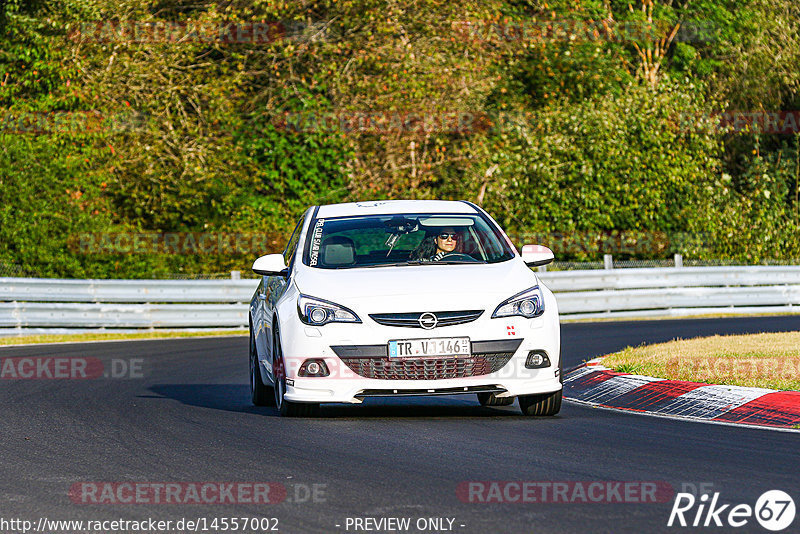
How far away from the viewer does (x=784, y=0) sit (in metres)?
42.1

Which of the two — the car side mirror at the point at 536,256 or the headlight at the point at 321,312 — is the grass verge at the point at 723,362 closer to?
the car side mirror at the point at 536,256

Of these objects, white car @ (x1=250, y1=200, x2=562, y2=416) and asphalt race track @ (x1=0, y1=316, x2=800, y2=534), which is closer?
asphalt race track @ (x1=0, y1=316, x2=800, y2=534)

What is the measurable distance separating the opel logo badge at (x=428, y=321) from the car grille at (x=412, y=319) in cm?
2

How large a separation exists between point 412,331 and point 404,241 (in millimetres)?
1455

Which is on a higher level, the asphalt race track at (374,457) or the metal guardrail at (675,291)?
the asphalt race track at (374,457)

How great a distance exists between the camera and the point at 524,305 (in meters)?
9.66

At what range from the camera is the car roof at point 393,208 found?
439 inches

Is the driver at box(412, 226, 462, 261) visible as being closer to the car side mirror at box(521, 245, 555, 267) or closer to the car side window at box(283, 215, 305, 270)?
the car side mirror at box(521, 245, 555, 267)

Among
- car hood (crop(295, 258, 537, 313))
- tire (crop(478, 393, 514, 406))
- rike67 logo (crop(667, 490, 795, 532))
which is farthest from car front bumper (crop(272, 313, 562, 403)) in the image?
rike67 logo (crop(667, 490, 795, 532))

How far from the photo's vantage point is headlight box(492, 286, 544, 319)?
31.4ft

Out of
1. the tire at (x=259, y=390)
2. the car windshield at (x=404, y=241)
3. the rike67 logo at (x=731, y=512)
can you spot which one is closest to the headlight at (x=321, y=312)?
the car windshield at (x=404, y=241)

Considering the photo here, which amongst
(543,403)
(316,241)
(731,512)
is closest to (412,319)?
(543,403)

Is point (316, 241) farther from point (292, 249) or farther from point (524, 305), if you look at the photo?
point (524, 305)

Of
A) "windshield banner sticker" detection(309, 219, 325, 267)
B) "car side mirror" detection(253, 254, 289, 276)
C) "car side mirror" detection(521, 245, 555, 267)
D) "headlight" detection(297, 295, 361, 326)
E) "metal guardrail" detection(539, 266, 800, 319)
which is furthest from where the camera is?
"metal guardrail" detection(539, 266, 800, 319)
